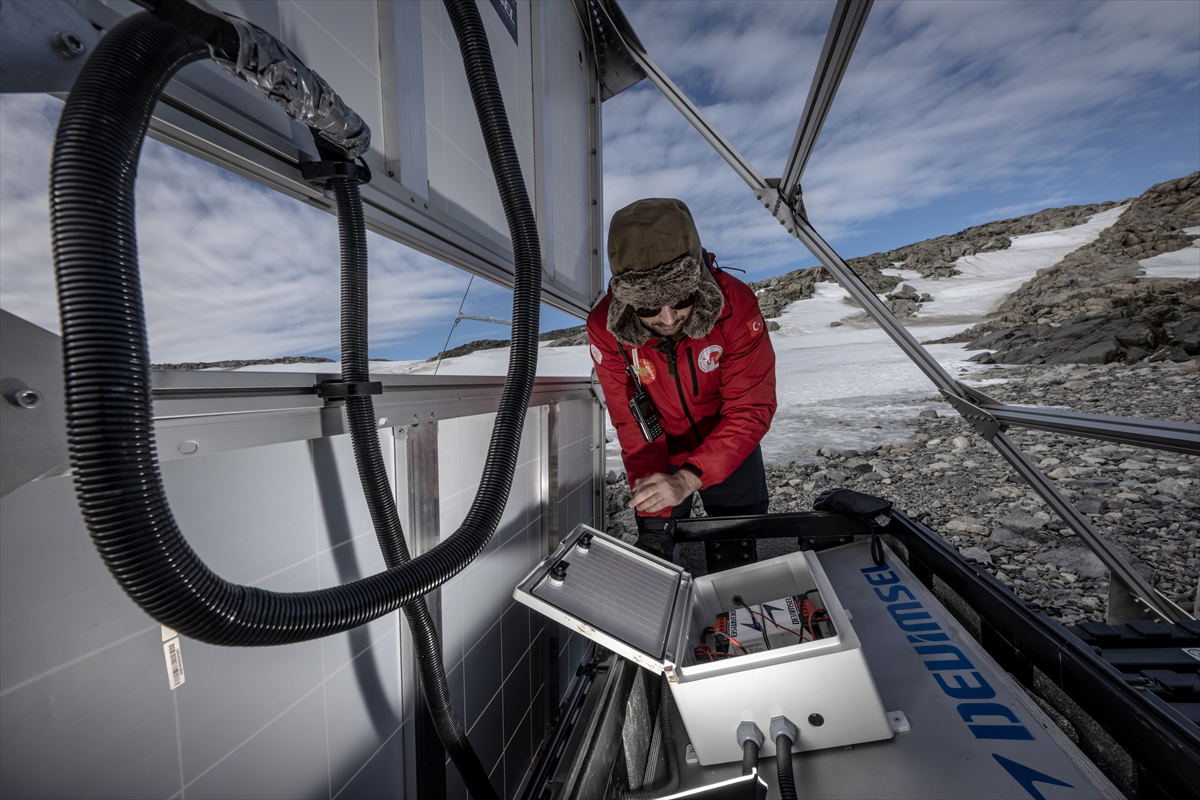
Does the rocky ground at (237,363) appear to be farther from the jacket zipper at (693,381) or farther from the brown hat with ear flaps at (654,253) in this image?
the jacket zipper at (693,381)

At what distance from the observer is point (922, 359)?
1.83 meters

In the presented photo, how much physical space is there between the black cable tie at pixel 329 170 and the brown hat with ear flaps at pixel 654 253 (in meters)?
0.69

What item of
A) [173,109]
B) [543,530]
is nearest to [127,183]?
[173,109]

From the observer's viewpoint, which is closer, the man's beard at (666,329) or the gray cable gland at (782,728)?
the gray cable gland at (782,728)

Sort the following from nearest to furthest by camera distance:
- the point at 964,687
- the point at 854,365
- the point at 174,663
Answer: the point at 174,663 < the point at 964,687 < the point at 854,365

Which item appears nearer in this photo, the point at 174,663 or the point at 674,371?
the point at 174,663

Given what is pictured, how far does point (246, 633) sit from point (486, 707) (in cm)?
113

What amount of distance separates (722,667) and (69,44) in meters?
1.13

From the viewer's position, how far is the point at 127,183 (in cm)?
36

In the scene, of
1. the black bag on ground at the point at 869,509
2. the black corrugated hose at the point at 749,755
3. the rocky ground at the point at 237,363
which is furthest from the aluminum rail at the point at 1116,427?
the rocky ground at the point at 237,363

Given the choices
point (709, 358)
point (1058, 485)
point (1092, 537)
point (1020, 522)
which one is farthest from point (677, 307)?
point (1058, 485)

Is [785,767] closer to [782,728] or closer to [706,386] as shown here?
[782,728]

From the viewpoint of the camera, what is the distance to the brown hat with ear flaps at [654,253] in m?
1.25

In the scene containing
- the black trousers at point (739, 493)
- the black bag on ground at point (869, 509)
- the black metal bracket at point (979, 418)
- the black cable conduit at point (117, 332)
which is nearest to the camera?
the black cable conduit at point (117, 332)
